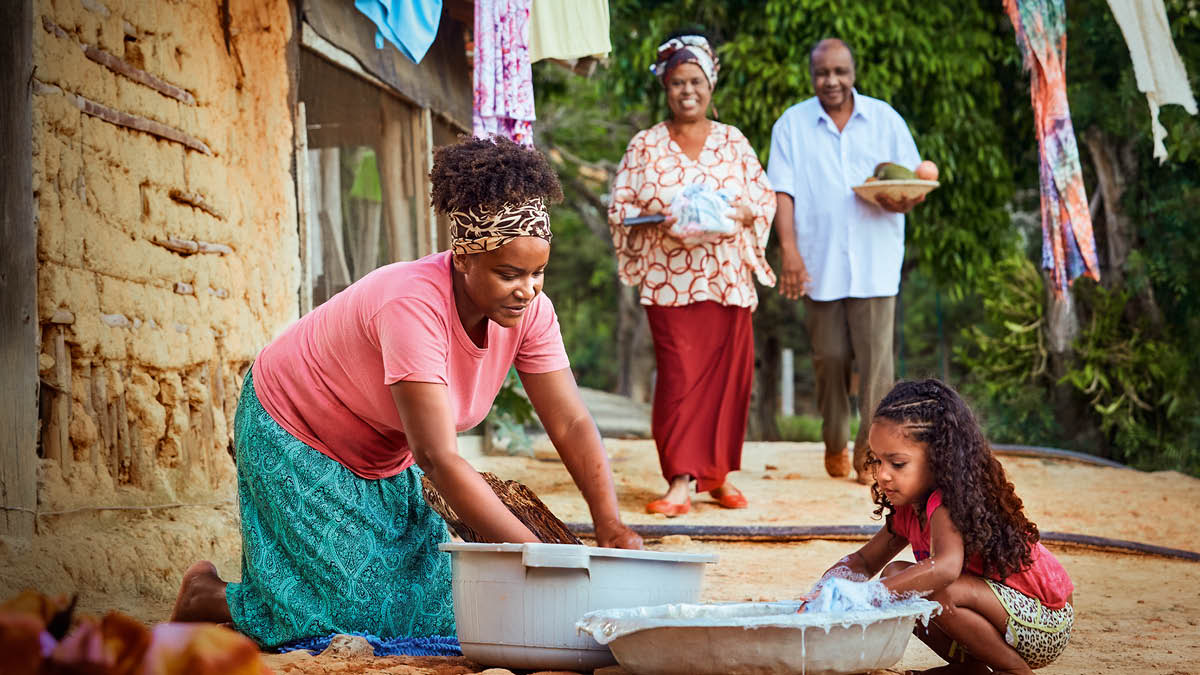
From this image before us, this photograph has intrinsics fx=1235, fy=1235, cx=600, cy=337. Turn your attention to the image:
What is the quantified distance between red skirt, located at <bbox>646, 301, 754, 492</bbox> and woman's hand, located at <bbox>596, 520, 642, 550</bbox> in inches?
108

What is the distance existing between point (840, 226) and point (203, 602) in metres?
4.08

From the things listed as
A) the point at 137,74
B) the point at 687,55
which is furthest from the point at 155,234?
the point at 687,55

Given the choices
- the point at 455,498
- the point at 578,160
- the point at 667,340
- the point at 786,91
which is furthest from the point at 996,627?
the point at 578,160

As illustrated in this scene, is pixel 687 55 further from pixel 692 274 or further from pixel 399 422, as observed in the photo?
pixel 399 422

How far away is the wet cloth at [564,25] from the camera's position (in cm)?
567

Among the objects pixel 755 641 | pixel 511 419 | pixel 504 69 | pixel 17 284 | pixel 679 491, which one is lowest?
pixel 679 491

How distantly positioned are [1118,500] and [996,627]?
166 inches

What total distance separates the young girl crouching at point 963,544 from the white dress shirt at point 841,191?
11.4ft

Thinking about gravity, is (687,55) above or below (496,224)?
above

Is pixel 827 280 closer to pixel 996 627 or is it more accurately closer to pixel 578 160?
pixel 996 627

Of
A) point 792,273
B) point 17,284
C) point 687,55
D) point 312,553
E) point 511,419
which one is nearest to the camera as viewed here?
point 312,553

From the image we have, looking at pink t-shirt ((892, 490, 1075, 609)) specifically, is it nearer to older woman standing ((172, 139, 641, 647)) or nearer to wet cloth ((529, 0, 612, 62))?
older woman standing ((172, 139, 641, 647))

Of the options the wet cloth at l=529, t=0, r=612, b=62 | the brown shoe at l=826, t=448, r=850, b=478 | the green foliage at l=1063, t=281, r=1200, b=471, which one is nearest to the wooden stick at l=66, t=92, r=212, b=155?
the wet cloth at l=529, t=0, r=612, b=62

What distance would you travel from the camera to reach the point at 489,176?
A: 9.06 feet
